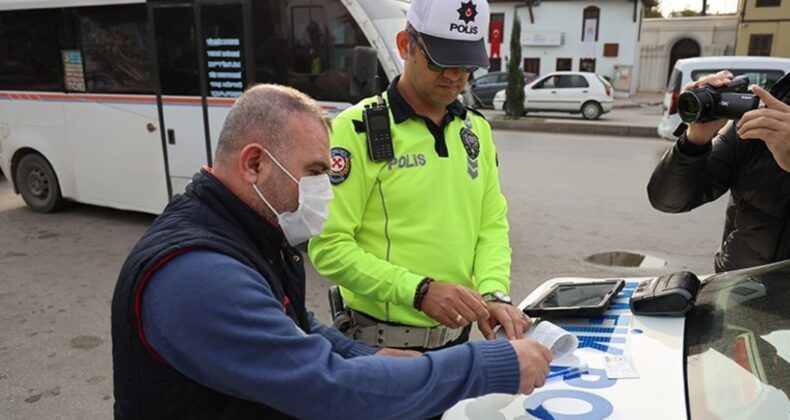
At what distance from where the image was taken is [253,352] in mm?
1177

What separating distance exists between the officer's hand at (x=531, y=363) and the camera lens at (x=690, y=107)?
1032 millimetres

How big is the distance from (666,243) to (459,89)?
483 cm

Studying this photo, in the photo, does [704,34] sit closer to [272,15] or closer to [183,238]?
[272,15]

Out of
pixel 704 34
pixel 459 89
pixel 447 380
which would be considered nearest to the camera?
pixel 447 380

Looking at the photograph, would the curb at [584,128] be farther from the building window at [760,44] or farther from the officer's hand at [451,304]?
the building window at [760,44]

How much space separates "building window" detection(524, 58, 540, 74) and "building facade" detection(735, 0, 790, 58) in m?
10.6

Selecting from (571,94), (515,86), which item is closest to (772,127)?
(515,86)

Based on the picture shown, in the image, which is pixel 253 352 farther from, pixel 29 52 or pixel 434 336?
pixel 29 52

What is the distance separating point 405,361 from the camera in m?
1.34

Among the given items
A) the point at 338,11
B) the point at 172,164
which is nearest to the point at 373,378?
the point at 338,11

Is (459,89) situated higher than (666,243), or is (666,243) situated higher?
(459,89)

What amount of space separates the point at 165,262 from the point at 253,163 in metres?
0.29

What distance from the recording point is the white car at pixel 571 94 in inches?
719

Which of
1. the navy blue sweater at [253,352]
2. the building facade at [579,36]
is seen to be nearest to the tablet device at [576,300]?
the navy blue sweater at [253,352]
